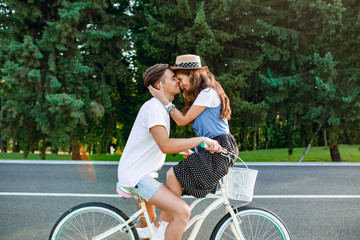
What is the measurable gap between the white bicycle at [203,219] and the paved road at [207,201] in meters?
1.47

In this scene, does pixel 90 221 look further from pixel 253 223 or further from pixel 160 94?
pixel 253 223

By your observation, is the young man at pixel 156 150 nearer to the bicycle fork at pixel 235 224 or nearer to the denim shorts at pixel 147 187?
the denim shorts at pixel 147 187

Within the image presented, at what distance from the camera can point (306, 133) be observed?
42.7ft

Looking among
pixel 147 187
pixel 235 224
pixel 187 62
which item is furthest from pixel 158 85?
pixel 235 224

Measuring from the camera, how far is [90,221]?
272cm

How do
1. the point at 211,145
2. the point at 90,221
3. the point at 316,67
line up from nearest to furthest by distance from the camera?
1. the point at 211,145
2. the point at 90,221
3. the point at 316,67

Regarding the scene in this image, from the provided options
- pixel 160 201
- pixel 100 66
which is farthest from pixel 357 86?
pixel 160 201

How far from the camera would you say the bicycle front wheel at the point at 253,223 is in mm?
2748

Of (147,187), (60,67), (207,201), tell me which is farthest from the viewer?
(60,67)

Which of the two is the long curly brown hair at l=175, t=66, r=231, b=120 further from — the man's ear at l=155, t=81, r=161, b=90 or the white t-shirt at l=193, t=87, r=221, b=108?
the man's ear at l=155, t=81, r=161, b=90

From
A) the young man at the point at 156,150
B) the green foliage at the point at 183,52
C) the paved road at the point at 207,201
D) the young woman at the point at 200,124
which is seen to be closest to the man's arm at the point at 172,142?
the young man at the point at 156,150

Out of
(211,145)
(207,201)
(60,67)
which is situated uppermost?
(60,67)

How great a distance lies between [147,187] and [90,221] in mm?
603

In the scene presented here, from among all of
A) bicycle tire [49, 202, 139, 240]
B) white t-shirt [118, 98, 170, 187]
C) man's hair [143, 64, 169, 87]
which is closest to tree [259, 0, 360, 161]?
man's hair [143, 64, 169, 87]
